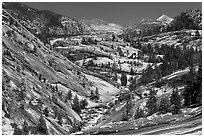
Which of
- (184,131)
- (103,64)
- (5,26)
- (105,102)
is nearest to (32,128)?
(184,131)

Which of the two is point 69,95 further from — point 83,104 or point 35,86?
point 35,86

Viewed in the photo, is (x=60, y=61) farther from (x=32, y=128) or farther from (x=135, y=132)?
(x=135, y=132)

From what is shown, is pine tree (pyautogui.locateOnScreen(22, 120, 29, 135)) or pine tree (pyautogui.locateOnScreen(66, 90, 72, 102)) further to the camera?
pine tree (pyautogui.locateOnScreen(66, 90, 72, 102))

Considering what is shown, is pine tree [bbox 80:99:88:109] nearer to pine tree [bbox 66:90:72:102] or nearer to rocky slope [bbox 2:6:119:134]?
rocky slope [bbox 2:6:119:134]

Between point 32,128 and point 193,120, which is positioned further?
point 32,128

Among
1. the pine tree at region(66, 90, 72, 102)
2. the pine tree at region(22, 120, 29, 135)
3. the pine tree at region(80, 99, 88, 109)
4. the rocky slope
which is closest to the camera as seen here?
the pine tree at region(22, 120, 29, 135)

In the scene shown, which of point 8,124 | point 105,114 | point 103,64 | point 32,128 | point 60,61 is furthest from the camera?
point 103,64

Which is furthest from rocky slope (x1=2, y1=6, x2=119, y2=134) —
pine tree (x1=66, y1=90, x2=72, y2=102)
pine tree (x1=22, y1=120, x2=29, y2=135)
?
pine tree (x1=66, y1=90, x2=72, y2=102)

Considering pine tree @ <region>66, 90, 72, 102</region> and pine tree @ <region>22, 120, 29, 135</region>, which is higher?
pine tree @ <region>22, 120, 29, 135</region>

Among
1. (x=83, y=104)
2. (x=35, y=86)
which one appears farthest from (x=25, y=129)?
(x=83, y=104)

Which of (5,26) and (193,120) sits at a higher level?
(5,26)

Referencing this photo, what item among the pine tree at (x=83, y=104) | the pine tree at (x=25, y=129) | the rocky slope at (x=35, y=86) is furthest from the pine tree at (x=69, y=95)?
the pine tree at (x=25, y=129)
